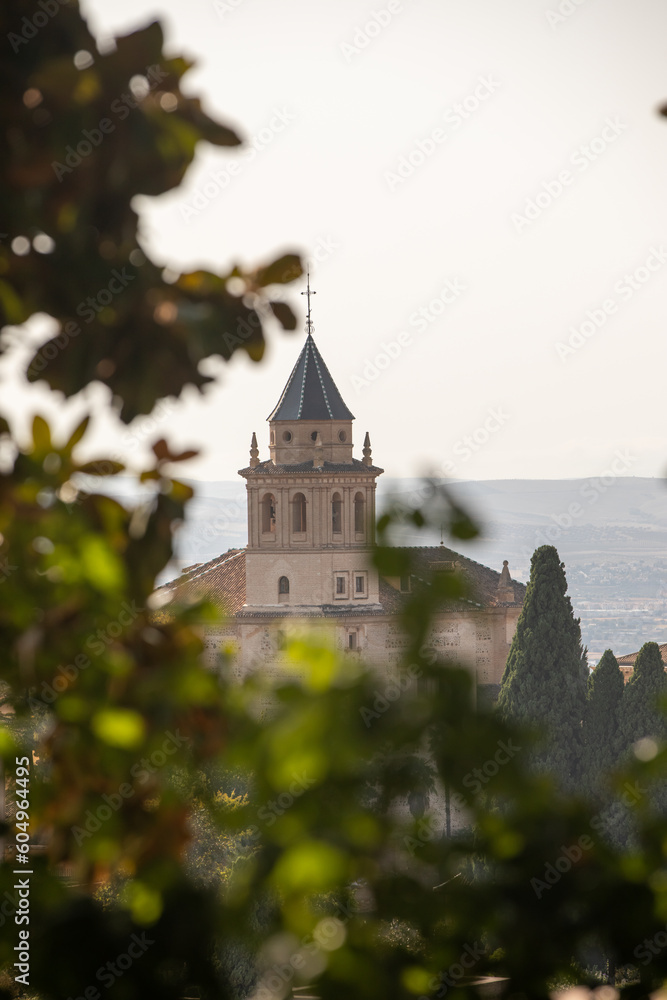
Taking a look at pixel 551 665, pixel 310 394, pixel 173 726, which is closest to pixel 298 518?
pixel 310 394

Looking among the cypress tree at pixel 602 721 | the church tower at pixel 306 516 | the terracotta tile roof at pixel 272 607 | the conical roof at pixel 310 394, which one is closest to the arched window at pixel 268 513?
the church tower at pixel 306 516

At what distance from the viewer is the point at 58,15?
1.92 m

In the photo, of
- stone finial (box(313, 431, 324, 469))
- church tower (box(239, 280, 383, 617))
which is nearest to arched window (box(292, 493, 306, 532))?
church tower (box(239, 280, 383, 617))

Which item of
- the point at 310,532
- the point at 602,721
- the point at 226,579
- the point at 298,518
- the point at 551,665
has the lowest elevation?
the point at 602,721

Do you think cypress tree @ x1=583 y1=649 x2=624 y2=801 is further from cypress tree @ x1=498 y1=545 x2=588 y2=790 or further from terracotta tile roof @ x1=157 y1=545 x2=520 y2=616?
terracotta tile roof @ x1=157 y1=545 x2=520 y2=616

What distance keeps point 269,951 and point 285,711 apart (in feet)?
0.97

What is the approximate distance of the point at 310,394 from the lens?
51.8 metres

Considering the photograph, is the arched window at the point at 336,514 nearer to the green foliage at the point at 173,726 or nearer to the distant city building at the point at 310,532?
the distant city building at the point at 310,532

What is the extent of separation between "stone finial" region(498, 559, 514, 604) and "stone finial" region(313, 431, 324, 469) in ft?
29.6

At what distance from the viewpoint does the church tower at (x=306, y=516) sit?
49.9 m

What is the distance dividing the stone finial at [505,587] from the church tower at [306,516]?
558 cm

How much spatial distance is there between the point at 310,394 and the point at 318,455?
295cm

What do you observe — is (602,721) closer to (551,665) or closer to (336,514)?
(551,665)

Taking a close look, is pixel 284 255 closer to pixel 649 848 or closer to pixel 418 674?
pixel 418 674
